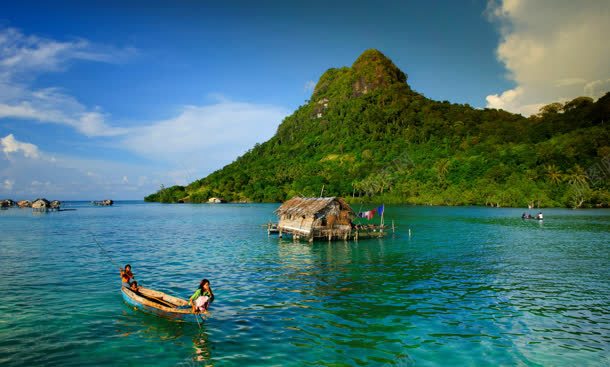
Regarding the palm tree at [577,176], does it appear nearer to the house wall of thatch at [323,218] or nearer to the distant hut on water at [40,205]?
the house wall of thatch at [323,218]

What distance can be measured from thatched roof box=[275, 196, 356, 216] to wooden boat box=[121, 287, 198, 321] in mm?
26018

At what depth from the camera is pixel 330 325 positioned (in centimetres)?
1711

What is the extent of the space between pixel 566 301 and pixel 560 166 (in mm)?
134585

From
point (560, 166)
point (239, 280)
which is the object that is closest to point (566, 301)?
point (239, 280)

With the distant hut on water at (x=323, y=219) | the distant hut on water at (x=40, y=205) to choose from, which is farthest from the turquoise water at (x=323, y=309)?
the distant hut on water at (x=40, y=205)

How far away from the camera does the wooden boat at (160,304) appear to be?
17.2m

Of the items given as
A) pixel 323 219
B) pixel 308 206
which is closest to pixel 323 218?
pixel 323 219

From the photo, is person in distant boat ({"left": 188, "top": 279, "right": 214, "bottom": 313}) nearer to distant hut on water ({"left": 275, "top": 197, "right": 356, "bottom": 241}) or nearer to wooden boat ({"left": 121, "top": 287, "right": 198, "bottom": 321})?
wooden boat ({"left": 121, "top": 287, "right": 198, "bottom": 321})

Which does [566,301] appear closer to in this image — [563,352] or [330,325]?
[563,352]

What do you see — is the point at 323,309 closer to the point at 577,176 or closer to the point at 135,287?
the point at 135,287

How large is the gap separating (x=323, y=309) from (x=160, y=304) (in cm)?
797

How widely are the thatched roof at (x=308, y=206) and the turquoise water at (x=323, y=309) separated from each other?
6734 millimetres

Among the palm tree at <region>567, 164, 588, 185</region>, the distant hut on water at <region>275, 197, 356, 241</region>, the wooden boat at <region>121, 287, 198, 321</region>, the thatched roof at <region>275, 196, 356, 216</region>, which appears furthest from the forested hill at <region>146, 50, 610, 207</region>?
the wooden boat at <region>121, 287, 198, 321</region>

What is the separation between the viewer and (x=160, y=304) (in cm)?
1842
